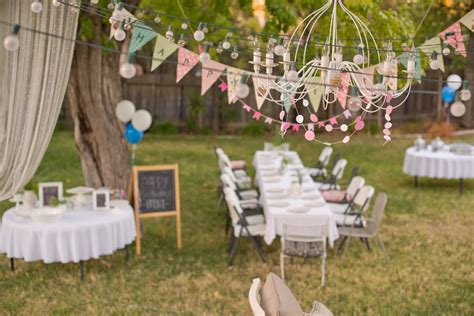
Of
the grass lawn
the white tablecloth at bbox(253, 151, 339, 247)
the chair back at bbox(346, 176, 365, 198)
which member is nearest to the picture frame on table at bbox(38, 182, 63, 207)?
the grass lawn

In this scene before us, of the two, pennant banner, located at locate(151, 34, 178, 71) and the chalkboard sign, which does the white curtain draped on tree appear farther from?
the chalkboard sign

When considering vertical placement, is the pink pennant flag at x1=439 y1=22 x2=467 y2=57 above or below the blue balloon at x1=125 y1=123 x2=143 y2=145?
above

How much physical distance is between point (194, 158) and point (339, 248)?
7.27 metres

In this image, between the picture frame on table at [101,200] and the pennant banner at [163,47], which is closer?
the pennant banner at [163,47]

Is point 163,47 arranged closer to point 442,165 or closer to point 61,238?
point 61,238

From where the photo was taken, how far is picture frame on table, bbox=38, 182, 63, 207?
6.70 meters

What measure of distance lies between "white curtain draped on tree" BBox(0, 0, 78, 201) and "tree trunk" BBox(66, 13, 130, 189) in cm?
237

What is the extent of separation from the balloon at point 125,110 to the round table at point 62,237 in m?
1.45

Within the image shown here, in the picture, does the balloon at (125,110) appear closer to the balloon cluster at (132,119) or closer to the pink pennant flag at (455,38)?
the balloon cluster at (132,119)

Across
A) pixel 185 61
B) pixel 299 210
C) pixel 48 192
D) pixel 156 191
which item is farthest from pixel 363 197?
pixel 48 192

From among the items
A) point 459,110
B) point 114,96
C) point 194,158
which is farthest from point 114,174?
point 194,158

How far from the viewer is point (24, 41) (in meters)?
4.92

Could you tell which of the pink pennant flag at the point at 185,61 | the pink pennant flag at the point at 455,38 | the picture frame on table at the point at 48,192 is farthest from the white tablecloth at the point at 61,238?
the pink pennant flag at the point at 455,38

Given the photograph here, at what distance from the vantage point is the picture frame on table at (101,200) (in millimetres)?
6773
